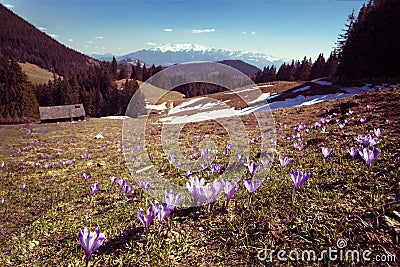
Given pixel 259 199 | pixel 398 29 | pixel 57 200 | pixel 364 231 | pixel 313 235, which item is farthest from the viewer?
pixel 398 29

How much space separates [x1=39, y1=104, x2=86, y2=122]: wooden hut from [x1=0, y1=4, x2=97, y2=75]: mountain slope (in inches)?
5417

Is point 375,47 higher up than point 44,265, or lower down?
higher up

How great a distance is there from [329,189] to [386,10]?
38.0 m

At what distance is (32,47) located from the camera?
167500 millimetres

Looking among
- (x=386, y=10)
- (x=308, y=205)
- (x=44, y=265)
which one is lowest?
(x=44, y=265)

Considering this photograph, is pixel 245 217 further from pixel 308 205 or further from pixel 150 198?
pixel 150 198

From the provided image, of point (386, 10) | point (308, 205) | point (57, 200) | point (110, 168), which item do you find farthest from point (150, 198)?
point (386, 10)

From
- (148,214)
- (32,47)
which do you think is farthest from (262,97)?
(32,47)

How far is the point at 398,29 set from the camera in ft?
90.6

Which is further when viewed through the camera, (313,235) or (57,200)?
(57,200)

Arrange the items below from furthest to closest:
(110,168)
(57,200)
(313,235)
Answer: (110,168), (57,200), (313,235)
